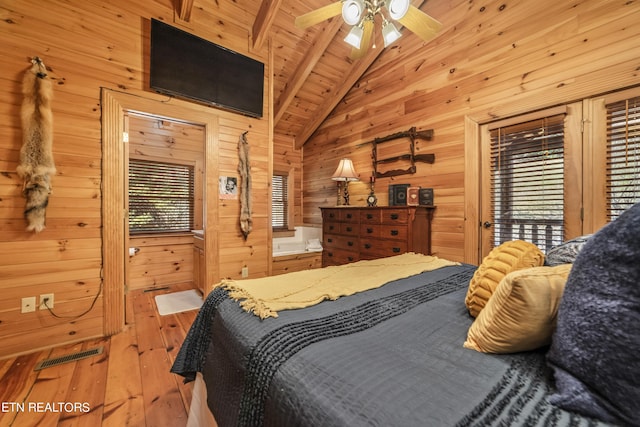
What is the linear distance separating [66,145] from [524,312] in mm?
3215

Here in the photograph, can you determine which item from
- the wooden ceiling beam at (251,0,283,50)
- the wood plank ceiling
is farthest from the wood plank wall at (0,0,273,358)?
Answer: the wooden ceiling beam at (251,0,283,50)

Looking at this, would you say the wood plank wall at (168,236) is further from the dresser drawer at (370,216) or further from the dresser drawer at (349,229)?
the dresser drawer at (370,216)

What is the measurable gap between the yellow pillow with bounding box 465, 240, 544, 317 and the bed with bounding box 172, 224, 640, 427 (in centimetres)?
8

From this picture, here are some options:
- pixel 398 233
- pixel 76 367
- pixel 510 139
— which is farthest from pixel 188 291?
pixel 510 139

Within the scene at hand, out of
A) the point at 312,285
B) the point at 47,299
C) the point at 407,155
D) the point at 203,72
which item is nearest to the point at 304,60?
the point at 203,72

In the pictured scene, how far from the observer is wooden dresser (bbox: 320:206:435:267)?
292 cm

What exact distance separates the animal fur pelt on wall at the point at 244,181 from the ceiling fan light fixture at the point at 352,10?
5.97 feet

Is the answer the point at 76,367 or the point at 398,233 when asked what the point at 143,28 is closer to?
the point at 76,367

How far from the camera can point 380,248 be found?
10.3ft

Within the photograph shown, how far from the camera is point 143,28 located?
2.55 metres

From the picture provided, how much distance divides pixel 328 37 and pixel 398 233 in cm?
275

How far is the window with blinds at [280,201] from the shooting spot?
16.5 ft

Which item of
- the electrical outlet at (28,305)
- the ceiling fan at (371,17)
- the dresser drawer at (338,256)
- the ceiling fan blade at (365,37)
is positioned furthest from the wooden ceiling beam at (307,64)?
the electrical outlet at (28,305)

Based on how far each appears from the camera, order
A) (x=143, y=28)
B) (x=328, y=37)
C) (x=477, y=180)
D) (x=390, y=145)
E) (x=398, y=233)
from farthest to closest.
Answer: (x=390, y=145), (x=328, y=37), (x=398, y=233), (x=477, y=180), (x=143, y=28)
